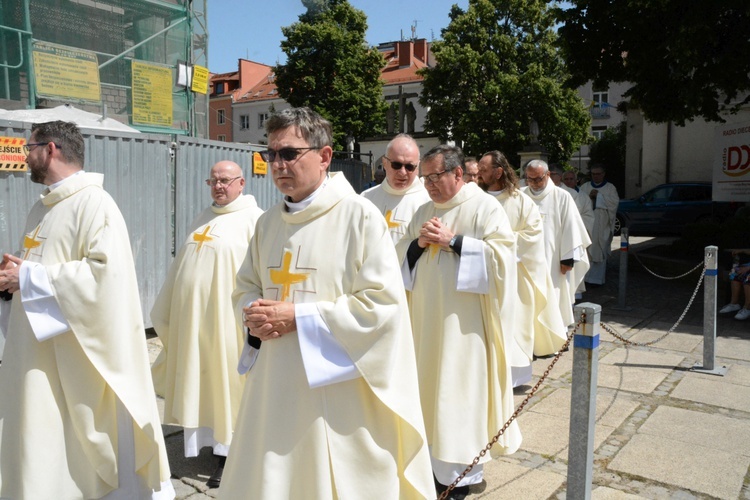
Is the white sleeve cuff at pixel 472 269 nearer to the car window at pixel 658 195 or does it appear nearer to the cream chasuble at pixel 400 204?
the cream chasuble at pixel 400 204

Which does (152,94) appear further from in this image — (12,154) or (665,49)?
(665,49)

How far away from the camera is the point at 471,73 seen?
31.1m

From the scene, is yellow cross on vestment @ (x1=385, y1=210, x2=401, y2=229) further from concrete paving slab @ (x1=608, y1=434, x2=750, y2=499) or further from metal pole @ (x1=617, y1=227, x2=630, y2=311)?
metal pole @ (x1=617, y1=227, x2=630, y2=311)

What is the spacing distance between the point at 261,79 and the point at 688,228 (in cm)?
5043

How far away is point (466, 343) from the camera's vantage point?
3846 millimetres

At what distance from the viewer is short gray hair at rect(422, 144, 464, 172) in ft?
13.0

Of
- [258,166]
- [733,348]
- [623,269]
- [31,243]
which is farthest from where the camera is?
[258,166]

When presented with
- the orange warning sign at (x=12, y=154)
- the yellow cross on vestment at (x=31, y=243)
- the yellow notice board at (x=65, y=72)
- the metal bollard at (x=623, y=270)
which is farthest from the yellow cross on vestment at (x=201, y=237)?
the yellow notice board at (x=65, y=72)

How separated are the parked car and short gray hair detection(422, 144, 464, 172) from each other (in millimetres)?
16014

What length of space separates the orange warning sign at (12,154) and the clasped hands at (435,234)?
13.8ft

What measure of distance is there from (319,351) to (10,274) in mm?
1723

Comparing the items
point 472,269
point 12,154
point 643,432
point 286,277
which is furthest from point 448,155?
point 12,154

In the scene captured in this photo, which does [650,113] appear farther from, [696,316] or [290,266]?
[290,266]

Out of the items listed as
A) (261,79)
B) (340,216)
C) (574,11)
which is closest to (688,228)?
(574,11)
